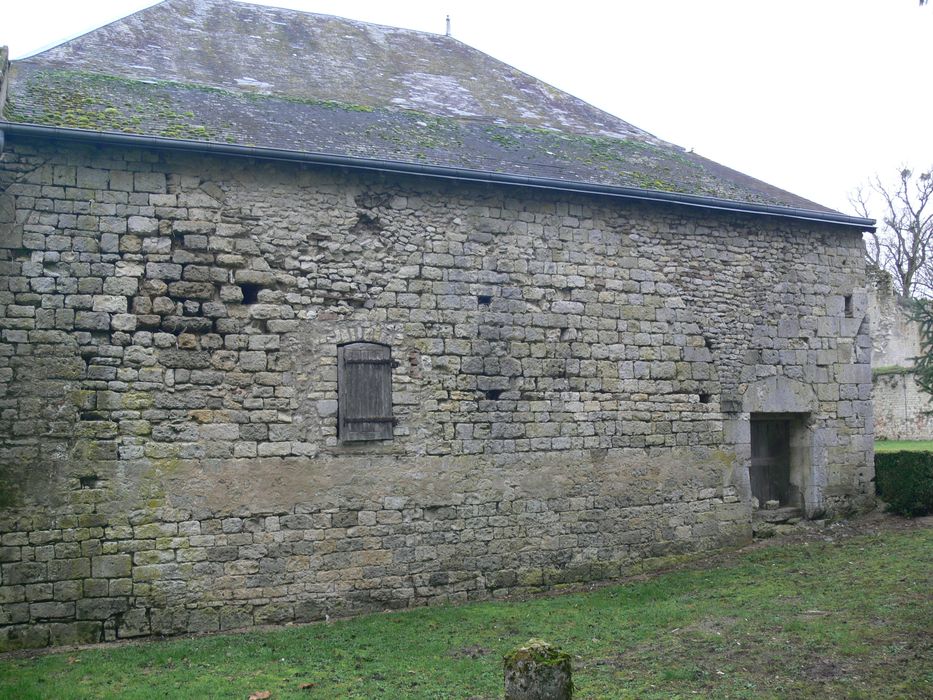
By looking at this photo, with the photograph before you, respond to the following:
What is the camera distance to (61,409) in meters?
7.90

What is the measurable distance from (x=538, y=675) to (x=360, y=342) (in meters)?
4.94

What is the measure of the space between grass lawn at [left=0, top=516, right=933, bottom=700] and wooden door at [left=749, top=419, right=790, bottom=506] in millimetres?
2148

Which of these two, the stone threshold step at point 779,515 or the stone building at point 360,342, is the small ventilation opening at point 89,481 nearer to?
the stone building at point 360,342

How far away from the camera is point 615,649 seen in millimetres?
7406

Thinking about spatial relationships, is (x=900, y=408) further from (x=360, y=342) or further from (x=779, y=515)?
(x=360, y=342)

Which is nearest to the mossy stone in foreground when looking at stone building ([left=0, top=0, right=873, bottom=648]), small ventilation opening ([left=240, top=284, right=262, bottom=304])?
stone building ([left=0, top=0, right=873, bottom=648])

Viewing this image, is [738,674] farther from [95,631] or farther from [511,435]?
[95,631]

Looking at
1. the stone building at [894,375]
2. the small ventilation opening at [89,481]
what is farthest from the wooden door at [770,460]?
the stone building at [894,375]

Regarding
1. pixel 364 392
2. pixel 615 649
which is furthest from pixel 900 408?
pixel 364 392

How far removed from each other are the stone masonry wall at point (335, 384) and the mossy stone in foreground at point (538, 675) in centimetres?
424

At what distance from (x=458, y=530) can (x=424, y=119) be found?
5.03 m

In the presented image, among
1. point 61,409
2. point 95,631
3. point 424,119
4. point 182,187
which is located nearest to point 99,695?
point 95,631

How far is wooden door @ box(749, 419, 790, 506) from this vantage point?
11.8m

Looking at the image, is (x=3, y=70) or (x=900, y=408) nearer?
(x=3, y=70)
